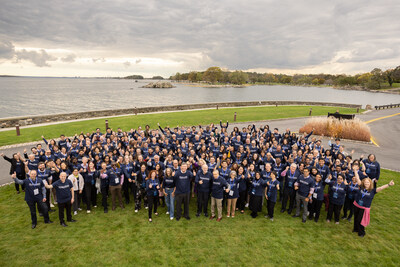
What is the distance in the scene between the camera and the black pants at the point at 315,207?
22.7 feet

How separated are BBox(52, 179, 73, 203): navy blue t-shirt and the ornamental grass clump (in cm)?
1827

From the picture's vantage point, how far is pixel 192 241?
611cm

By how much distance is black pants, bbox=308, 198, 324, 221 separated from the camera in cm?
691

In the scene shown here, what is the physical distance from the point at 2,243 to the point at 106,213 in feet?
9.02

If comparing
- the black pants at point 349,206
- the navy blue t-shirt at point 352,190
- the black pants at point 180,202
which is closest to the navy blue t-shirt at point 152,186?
the black pants at point 180,202

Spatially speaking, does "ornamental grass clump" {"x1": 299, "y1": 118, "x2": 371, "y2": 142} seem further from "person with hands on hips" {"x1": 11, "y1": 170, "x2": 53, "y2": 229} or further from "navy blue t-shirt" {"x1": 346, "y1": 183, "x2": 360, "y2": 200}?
"person with hands on hips" {"x1": 11, "y1": 170, "x2": 53, "y2": 229}

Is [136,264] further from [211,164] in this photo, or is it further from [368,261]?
[368,261]

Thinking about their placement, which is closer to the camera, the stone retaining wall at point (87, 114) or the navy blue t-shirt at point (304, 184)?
the navy blue t-shirt at point (304, 184)

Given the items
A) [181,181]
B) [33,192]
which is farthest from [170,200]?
[33,192]

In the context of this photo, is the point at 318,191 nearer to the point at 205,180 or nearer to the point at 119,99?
the point at 205,180

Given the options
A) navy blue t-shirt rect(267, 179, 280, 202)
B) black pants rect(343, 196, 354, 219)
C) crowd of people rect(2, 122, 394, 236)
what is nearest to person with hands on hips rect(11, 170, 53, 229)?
crowd of people rect(2, 122, 394, 236)

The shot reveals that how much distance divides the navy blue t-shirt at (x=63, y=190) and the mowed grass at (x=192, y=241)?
95 cm

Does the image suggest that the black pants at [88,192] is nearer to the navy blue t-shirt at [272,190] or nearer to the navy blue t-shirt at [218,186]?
the navy blue t-shirt at [218,186]

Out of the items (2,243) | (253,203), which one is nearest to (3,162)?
(2,243)
